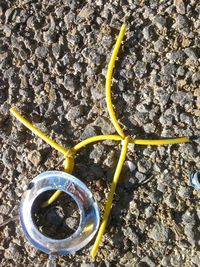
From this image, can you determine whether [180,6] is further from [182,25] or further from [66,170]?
[66,170]

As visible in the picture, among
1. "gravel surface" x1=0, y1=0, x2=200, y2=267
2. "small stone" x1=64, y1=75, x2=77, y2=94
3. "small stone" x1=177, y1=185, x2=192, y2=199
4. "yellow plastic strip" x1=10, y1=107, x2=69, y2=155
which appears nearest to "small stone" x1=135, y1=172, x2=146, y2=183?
"gravel surface" x1=0, y1=0, x2=200, y2=267

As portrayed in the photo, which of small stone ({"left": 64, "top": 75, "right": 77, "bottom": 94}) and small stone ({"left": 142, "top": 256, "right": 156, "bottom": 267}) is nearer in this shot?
small stone ({"left": 142, "top": 256, "right": 156, "bottom": 267})

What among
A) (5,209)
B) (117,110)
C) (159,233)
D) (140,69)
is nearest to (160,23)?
(140,69)

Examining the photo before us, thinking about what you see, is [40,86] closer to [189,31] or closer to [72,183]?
[72,183]

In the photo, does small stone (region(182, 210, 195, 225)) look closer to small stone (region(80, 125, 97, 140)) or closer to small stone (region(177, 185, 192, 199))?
small stone (region(177, 185, 192, 199))

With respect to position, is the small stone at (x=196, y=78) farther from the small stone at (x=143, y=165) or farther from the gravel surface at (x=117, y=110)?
the small stone at (x=143, y=165)

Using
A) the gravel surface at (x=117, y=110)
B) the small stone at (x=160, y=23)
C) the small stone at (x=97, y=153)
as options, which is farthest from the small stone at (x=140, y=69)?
the small stone at (x=97, y=153)
